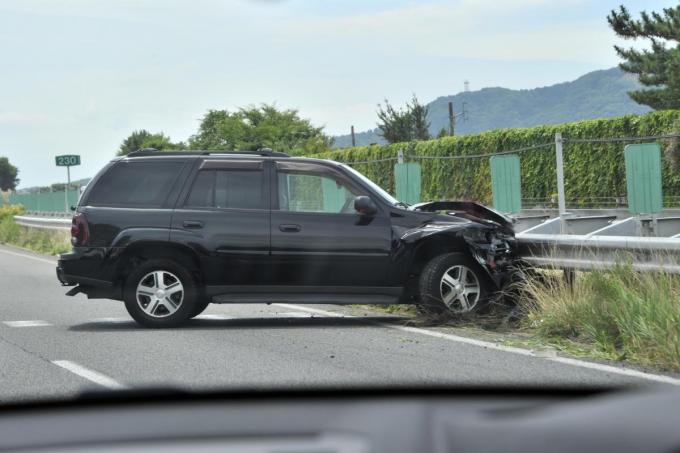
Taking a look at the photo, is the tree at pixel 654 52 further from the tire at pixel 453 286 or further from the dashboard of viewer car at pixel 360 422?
the dashboard of viewer car at pixel 360 422

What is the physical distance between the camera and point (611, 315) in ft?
30.4

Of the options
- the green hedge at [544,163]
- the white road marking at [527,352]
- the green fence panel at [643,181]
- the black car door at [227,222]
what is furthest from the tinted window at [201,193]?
the green hedge at [544,163]

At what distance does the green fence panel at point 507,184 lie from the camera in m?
17.4

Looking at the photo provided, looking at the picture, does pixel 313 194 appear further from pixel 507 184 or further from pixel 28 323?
pixel 507 184

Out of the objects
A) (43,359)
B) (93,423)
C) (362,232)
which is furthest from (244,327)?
(93,423)

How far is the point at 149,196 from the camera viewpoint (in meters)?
11.4

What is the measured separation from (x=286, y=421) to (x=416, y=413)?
154mm

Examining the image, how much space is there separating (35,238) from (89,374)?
2785 cm

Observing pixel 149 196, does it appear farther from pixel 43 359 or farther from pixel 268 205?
pixel 43 359

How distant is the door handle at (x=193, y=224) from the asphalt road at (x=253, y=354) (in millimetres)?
1025

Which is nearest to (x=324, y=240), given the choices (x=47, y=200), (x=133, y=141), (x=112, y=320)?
(x=112, y=320)

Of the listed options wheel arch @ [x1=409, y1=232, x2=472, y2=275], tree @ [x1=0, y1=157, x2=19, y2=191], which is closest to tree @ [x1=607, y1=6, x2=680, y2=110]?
wheel arch @ [x1=409, y1=232, x2=472, y2=275]

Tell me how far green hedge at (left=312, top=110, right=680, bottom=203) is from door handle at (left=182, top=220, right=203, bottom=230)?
52.6 ft

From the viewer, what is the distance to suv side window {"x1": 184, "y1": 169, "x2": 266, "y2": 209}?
11.4 meters
